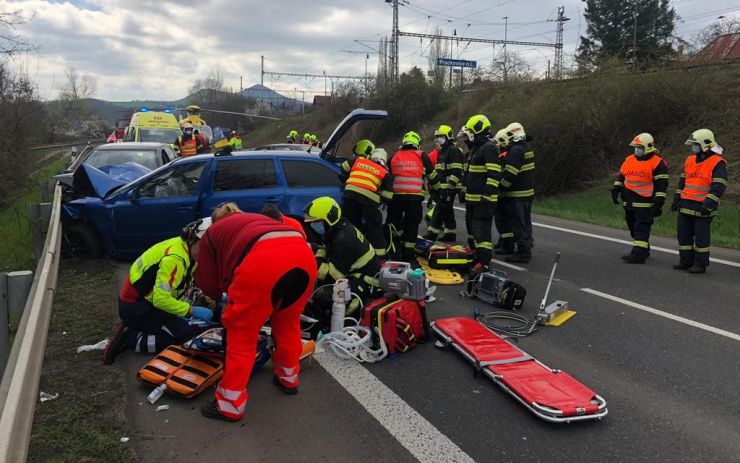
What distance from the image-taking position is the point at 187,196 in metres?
7.07

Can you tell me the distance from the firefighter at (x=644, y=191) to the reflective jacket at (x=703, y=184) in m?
0.27

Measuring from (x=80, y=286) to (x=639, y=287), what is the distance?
265 inches

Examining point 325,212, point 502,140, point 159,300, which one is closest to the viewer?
point 159,300

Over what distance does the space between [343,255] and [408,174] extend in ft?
8.40

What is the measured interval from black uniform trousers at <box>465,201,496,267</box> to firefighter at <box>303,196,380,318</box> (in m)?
2.14

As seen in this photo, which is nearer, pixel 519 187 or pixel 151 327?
pixel 151 327

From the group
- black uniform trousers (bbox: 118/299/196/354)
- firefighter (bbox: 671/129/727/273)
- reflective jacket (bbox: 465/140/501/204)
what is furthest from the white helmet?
firefighter (bbox: 671/129/727/273)

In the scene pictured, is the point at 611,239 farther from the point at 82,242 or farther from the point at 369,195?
the point at 82,242

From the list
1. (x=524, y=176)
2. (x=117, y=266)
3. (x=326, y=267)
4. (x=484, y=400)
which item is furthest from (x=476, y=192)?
(x=117, y=266)

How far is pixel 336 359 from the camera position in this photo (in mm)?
4457

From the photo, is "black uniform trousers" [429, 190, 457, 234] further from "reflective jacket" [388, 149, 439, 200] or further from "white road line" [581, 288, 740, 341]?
"white road line" [581, 288, 740, 341]

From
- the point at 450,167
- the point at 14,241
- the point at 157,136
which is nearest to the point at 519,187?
the point at 450,167

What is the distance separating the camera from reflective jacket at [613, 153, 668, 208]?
7516 millimetres

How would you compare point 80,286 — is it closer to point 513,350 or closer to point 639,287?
point 513,350
